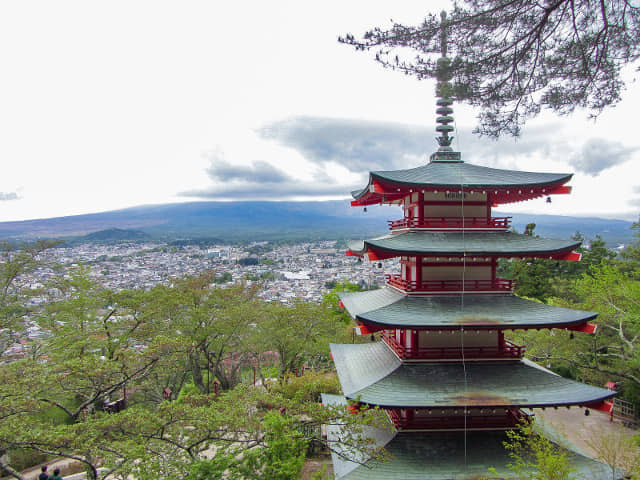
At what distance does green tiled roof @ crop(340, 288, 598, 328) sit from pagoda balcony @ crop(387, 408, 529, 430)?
8.52 feet

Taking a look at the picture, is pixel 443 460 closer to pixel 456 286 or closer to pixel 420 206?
pixel 456 286

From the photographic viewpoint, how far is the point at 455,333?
10.2 meters

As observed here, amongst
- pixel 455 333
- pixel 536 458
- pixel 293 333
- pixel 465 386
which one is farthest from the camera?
pixel 293 333

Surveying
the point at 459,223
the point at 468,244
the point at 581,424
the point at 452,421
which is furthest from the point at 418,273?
the point at 581,424

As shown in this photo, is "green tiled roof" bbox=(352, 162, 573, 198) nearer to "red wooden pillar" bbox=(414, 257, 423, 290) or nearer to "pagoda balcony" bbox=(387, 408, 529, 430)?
"red wooden pillar" bbox=(414, 257, 423, 290)

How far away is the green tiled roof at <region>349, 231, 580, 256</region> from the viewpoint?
9.59 meters

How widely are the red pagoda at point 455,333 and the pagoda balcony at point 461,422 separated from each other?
3cm

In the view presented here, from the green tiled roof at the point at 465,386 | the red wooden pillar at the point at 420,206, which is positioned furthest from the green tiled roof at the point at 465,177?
the green tiled roof at the point at 465,386

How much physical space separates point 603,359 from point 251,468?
2281 centimetres

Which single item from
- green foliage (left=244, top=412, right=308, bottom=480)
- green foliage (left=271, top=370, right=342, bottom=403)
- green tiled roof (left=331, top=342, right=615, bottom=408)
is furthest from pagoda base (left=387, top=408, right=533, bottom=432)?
green foliage (left=271, top=370, right=342, bottom=403)

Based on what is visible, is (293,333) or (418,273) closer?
(418,273)

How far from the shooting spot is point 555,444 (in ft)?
31.7

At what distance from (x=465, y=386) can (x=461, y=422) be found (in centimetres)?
130

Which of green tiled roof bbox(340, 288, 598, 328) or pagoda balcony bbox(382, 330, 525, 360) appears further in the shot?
pagoda balcony bbox(382, 330, 525, 360)
